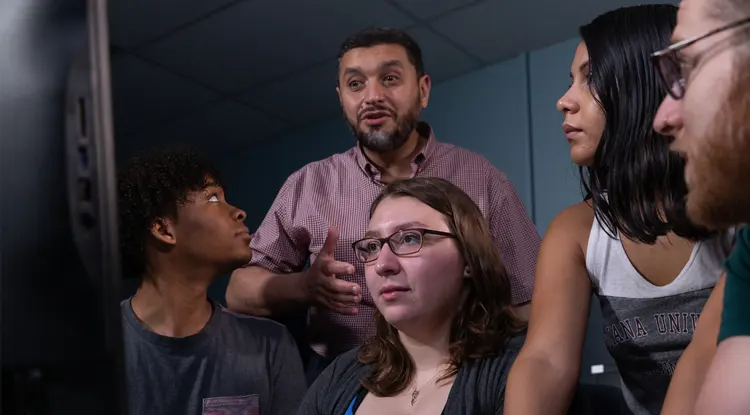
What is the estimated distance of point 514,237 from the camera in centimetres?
177

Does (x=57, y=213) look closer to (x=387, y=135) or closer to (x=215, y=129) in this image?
(x=387, y=135)

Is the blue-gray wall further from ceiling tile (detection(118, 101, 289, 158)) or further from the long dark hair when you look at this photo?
the long dark hair

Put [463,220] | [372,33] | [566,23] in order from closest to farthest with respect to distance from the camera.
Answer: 1. [463,220]
2. [372,33]
3. [566,23]

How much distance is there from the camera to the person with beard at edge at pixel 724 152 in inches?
22.0

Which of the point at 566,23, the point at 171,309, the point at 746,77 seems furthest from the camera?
the point at 566,23

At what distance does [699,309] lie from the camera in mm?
1022

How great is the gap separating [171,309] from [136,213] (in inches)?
9.2

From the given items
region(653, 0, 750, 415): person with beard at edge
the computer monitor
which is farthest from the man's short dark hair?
the computer monitor

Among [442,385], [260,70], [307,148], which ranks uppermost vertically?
[260,70]

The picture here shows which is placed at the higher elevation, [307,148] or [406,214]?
[307,148]

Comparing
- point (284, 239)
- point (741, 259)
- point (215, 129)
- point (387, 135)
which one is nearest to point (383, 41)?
point (387, 135)

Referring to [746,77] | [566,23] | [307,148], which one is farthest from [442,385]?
[307,148]

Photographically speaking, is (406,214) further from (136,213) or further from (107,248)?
(107,248)

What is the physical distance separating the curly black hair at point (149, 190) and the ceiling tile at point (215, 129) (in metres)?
1.98
